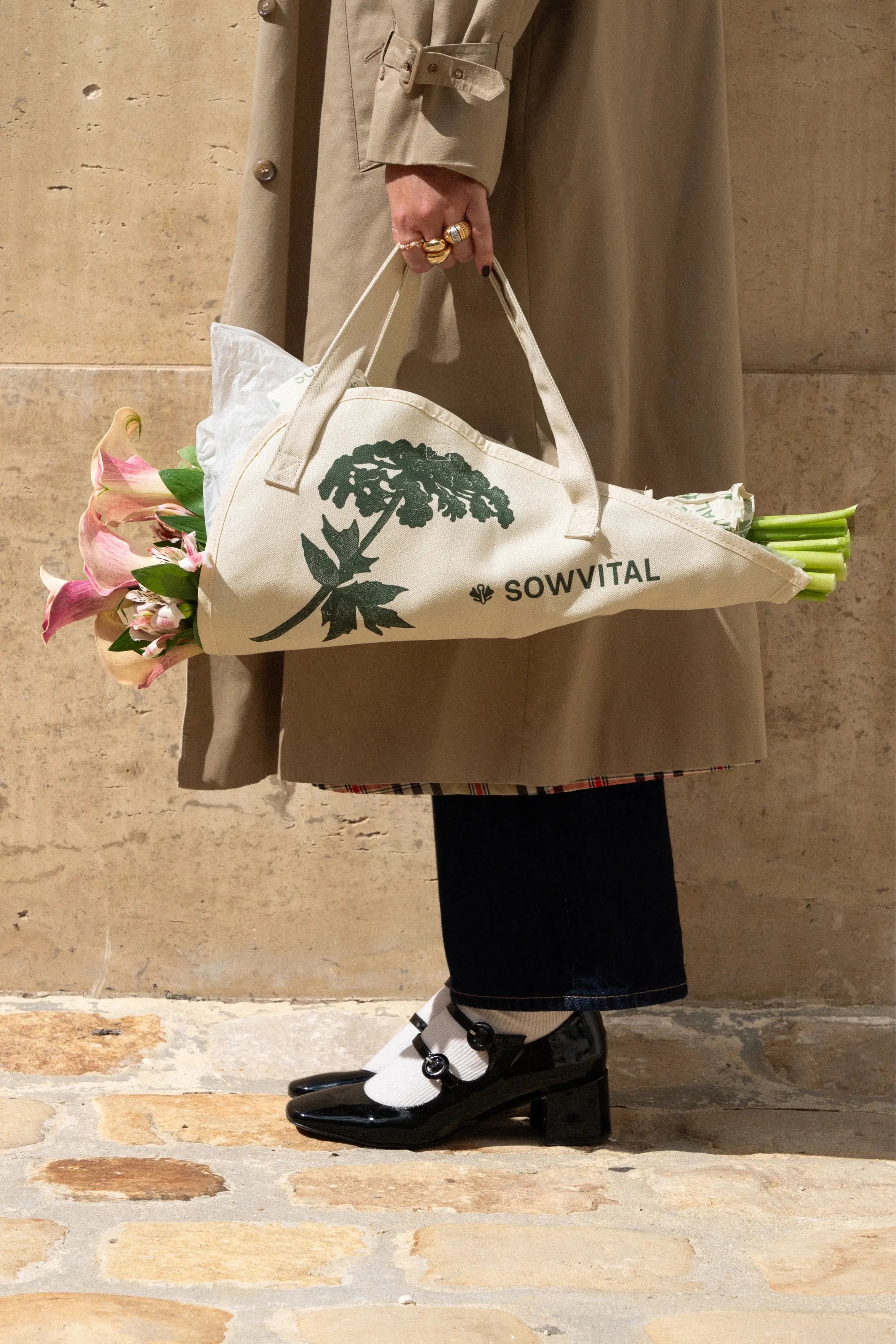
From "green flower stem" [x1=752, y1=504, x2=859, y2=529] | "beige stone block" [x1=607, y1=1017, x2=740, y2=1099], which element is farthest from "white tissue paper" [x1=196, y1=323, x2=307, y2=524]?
"beige stone block" [x1=607, y1=1017, x2=740, y2=1099]

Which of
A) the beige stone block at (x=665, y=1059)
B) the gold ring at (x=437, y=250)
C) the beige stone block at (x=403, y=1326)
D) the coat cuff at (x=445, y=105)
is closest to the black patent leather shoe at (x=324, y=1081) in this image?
the beige stone block at (x=665, y=1059)

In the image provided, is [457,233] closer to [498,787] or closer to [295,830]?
[498,787]

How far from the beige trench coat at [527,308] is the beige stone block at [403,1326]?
577 millimetres

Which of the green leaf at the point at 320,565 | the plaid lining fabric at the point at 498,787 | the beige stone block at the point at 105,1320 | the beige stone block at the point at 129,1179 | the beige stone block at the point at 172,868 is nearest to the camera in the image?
the beige stone block at the point at 105,1320

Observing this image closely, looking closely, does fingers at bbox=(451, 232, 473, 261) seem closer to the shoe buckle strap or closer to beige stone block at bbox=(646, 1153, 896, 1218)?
the shoe buckle strap

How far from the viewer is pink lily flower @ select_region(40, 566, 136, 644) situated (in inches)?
53.6

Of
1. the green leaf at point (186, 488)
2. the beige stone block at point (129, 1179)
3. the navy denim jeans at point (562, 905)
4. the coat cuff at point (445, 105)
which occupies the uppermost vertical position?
the coat cuff at point (445, 105)

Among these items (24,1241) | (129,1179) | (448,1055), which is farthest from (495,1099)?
(24,1241)

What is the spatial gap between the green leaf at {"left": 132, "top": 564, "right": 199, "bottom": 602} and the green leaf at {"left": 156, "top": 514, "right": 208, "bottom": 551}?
0.05 m

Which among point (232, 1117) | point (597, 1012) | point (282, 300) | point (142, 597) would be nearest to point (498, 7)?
point (282, 300)

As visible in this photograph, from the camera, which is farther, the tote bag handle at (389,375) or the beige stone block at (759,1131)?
the beige stone block at (759,1131)

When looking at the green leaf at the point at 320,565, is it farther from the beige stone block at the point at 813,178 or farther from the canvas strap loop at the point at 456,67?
the beige stone block at the point at 813,178

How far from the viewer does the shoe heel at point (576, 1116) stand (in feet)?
5.20

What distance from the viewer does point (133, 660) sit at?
4.53 ft
